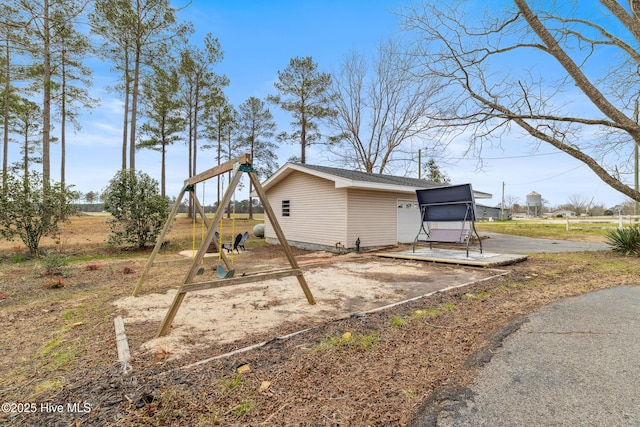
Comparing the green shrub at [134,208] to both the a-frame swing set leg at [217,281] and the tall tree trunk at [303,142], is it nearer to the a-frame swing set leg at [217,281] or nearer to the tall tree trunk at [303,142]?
the a-frame swing set leg at [217,281]

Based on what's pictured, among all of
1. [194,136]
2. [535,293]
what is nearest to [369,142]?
[194,136]

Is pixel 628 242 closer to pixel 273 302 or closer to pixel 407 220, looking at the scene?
pixel 407 220

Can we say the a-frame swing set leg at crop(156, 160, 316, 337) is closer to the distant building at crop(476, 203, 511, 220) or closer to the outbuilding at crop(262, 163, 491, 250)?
the outbuilding at crop(262, 163, 491, 250)

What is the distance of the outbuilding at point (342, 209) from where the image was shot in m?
9.87

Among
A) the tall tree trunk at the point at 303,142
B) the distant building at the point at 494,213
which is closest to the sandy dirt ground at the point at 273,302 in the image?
the tall tree trunk at the point at 303,142

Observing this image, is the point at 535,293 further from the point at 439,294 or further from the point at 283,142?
the point at 283,142

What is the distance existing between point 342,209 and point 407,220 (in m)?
3.36

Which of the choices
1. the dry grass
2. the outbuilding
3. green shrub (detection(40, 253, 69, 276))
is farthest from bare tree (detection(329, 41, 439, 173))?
green shrub (detection(40, 253, 69, 276))

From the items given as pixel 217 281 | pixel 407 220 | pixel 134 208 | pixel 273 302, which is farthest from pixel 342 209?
pixel 134 208

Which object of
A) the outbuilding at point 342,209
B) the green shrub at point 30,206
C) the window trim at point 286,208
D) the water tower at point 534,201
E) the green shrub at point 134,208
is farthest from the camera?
the water tower at point 534,201

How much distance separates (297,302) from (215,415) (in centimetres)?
254

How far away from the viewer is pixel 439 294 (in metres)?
4.45

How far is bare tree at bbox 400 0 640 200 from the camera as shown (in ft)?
18.1

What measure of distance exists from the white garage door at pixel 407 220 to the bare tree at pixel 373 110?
791 centimetres
